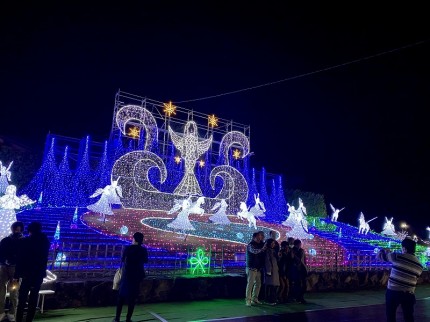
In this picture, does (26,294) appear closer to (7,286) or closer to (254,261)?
(7,286)

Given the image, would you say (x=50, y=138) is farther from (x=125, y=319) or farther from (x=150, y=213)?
(x=125, y=319)

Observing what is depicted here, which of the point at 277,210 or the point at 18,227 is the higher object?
the point at 277,210

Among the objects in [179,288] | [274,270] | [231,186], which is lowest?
[179,288]

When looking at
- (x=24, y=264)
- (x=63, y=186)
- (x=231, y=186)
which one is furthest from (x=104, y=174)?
(x=24, y=264)

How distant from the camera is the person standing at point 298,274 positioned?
909 centimetres

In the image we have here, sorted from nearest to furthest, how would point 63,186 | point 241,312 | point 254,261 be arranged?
point 241,312 → point 254,261 → point 63,186

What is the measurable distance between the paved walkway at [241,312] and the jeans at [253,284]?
278 mm

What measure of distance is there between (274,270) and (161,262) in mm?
3109

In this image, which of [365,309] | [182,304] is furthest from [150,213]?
[365,309]

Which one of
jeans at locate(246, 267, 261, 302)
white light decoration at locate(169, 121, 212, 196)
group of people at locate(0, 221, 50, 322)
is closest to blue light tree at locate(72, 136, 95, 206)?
white light decoration at locate(169, 121, 212, 196)

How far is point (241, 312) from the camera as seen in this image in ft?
24.9

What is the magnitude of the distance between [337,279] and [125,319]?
7681mm

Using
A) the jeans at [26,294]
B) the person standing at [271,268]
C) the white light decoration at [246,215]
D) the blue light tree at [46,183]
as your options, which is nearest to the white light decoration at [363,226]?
the white light decoration at [246,215]

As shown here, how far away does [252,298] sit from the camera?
8508 millimetres
